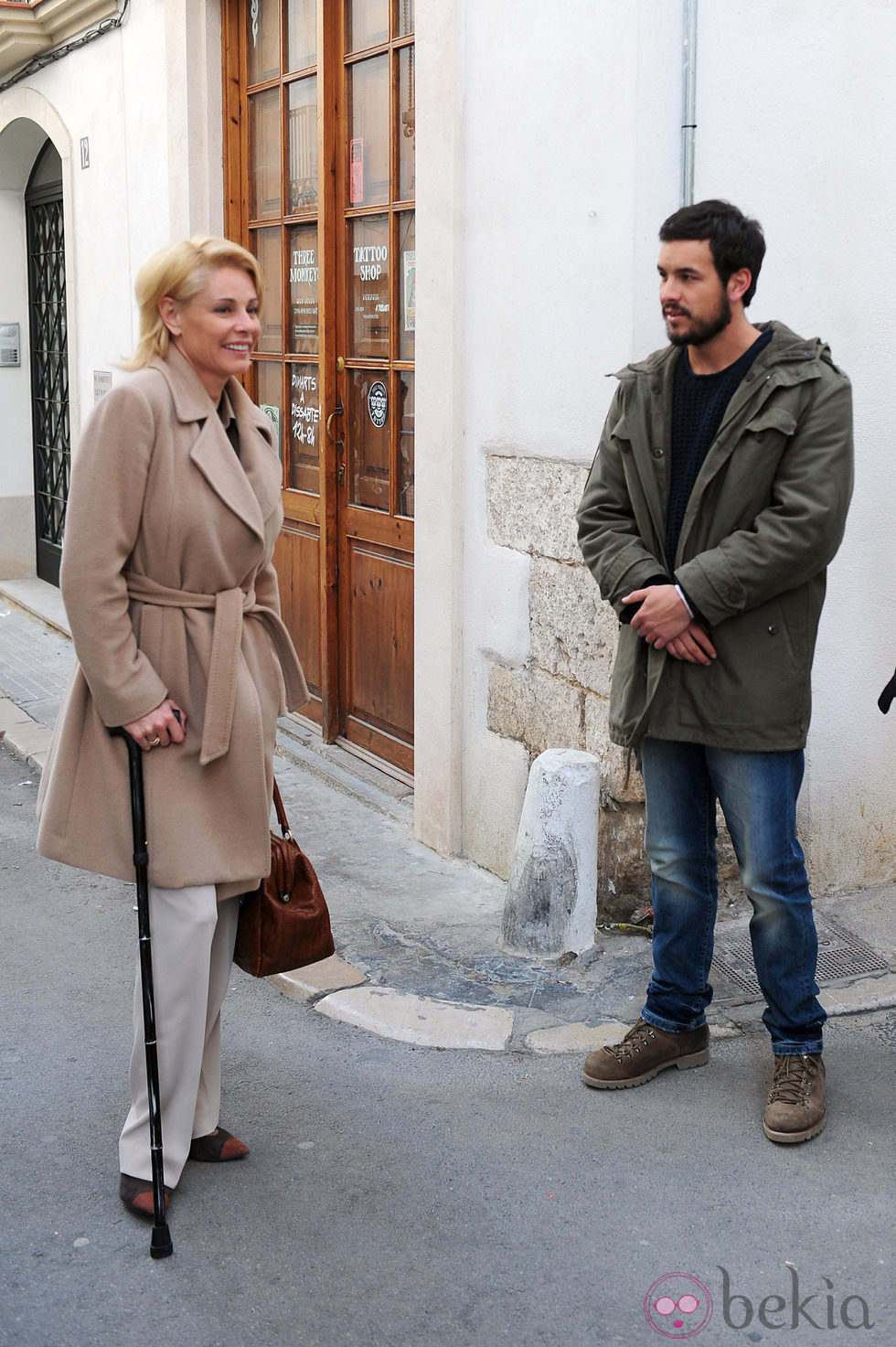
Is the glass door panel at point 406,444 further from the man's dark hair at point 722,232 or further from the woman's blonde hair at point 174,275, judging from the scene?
the woman's blonde hair at point 174,275

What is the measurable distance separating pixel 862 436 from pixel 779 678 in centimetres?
140

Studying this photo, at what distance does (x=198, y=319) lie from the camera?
120 inches

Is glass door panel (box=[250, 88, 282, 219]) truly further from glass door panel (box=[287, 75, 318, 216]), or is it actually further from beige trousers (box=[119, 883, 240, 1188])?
beige trousers (box=[119, 883, 240, 1188])

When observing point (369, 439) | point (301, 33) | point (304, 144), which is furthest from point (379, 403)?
point (301, 33)

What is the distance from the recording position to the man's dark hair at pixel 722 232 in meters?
3.21

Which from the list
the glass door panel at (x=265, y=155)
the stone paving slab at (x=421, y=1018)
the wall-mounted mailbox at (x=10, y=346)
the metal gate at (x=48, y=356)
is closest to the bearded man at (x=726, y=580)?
the stone paving slab at (x=421, y=1018)

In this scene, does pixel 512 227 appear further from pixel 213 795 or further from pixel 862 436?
pixel 213 795

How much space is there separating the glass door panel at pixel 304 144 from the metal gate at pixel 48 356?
449cm

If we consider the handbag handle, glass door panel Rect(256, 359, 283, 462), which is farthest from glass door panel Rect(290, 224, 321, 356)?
the handbag handle

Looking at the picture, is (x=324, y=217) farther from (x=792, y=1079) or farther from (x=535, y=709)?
(x=792, y=1079)

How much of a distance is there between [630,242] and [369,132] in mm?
2224

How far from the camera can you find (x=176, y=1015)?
10.2 ft

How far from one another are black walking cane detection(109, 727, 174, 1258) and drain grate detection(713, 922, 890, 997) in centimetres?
Answer: 175

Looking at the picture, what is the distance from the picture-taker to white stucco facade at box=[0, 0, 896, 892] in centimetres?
420
